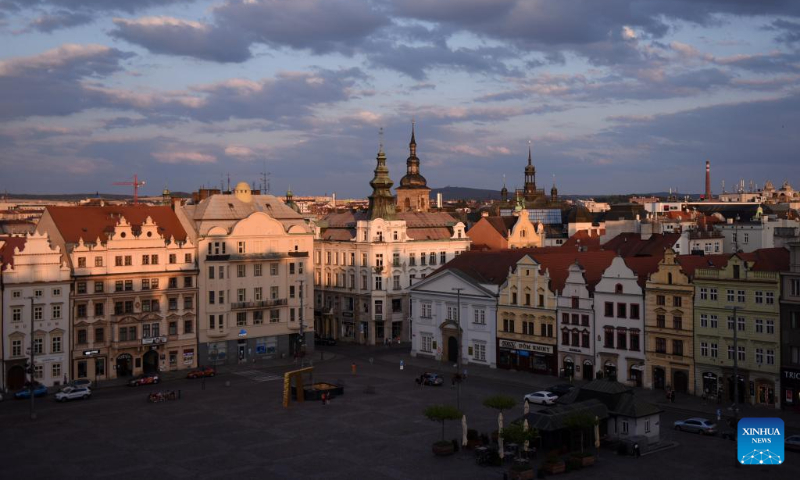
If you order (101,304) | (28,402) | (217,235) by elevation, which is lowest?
(28,402)

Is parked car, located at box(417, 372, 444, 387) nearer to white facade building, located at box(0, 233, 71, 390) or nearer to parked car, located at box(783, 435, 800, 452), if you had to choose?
parked car, located at box(783, 435, 800, 452)

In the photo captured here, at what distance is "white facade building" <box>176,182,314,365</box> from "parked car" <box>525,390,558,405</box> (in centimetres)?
3050

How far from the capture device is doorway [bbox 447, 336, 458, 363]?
84438 mm

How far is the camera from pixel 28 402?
67.6 m

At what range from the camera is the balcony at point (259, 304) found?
279 feet

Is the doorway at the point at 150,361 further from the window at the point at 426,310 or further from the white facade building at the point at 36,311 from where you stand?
the window at the point at 426,310

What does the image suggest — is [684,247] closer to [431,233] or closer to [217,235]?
[431,233]

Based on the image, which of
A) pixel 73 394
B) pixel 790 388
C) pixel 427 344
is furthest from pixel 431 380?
pixel 73 394

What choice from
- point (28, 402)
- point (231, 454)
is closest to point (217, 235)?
point (28, 402)

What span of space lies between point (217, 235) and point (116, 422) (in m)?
28.3

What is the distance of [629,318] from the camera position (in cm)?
7044

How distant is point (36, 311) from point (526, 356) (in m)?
41.7

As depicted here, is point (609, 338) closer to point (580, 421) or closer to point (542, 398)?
point (542, 398)

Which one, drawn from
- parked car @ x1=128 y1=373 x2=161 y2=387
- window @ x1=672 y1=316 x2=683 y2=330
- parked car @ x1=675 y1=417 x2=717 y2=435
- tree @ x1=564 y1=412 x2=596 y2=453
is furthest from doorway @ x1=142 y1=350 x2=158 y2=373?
parked car @ x1=675 y1=417 x2=717 y2=435
